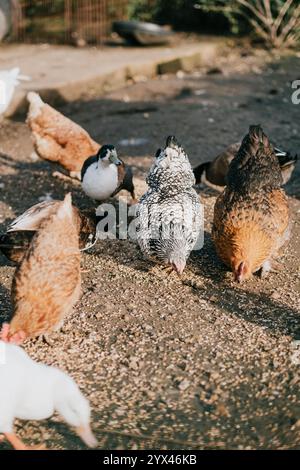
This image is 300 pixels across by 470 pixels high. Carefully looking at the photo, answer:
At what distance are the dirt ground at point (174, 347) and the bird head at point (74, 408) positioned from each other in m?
0.25

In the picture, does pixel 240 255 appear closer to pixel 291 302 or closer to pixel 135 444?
→ pixel 291 302

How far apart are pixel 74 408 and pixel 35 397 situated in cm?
21

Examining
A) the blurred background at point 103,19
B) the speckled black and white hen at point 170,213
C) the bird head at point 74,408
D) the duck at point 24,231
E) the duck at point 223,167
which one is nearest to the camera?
the bird head at point 74,408

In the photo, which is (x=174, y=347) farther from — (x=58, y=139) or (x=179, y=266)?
(x=58, y=139)

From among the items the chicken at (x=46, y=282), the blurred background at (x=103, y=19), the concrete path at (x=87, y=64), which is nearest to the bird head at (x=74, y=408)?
the chicken at (x=46, y=282)

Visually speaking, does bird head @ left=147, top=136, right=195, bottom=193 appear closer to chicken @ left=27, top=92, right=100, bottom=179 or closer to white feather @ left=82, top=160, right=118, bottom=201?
white feather @ left=82, top=160, right=118, bottom=201

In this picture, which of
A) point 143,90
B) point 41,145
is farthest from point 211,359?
point 143,90

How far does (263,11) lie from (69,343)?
8.39 meters

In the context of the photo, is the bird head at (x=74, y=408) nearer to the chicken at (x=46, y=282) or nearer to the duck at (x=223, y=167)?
the chicken at (x=46, y=282)

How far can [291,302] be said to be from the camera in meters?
4.75

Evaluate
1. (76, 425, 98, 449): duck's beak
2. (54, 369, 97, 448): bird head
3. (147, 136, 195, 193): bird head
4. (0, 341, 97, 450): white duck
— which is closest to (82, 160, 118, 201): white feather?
(147, 136, 195, 193): bird head

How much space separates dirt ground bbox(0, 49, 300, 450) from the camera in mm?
3623

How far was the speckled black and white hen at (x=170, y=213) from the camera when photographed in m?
4.86

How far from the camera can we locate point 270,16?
35.5 feet
